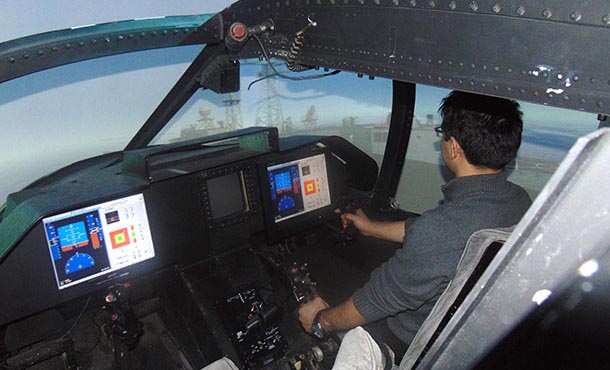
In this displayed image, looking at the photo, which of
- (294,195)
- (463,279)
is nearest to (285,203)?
(294,195)

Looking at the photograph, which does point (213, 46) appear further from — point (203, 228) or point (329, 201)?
point (329, 201)

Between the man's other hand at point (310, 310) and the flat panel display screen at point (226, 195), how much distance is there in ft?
2.01

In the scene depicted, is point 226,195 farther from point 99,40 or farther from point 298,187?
point 99,40

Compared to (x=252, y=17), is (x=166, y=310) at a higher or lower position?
lower

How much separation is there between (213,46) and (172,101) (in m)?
0.57

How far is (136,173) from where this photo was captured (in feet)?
7.02

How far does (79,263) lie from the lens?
198 centimetres

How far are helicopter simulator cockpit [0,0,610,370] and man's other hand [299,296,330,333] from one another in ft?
0.20

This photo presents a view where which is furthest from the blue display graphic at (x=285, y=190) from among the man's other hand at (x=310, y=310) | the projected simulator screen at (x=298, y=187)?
the man's other hand at (x=310, y=310)

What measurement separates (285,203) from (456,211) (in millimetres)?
1125

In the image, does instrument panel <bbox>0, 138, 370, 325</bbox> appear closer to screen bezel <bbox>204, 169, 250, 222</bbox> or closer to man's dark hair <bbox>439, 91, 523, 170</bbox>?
screen bezel <bbox>204, 169, 250, 222</bbox>

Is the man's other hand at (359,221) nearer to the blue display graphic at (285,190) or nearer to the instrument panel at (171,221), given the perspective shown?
the instrument panel at (171,221)

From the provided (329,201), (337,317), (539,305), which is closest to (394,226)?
(329,201)

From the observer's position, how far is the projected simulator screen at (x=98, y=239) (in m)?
1.91
